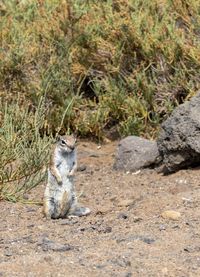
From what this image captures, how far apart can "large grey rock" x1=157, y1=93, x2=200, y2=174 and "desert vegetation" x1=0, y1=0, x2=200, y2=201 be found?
1.26m

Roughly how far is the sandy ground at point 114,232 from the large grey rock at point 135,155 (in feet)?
0.45

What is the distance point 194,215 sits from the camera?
23.4ft

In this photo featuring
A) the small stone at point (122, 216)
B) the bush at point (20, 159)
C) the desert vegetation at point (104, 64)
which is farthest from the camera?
the desert vegetation at point (104, 64)

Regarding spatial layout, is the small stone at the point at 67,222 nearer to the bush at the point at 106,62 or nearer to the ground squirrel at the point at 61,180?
the ground squirrel at the point at 61,180

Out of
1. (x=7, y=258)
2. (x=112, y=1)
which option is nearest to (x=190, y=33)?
(x=112, y=1)

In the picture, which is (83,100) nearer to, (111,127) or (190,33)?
(111,127)

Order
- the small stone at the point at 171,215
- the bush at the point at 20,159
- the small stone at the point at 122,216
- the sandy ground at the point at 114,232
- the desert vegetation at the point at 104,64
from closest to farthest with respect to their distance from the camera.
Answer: the sandy ground at the point at 114,232 < the small stone at the point at 171,215 < the small stone at the point at 122,216 < the bush at the point at 20,159 < the desert vegetation at the point at 104,64

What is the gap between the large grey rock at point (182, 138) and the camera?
29.4ft

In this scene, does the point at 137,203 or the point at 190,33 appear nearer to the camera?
the point at 137,203

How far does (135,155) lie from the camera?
971 centimetres

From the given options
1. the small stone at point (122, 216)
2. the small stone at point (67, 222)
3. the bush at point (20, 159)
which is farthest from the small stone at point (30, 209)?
the small stone at point (122, 216)

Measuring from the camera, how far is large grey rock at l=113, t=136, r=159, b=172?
9.66 m

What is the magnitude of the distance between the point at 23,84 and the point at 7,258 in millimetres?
5565

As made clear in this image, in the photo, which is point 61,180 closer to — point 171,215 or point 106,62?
point 171,215
